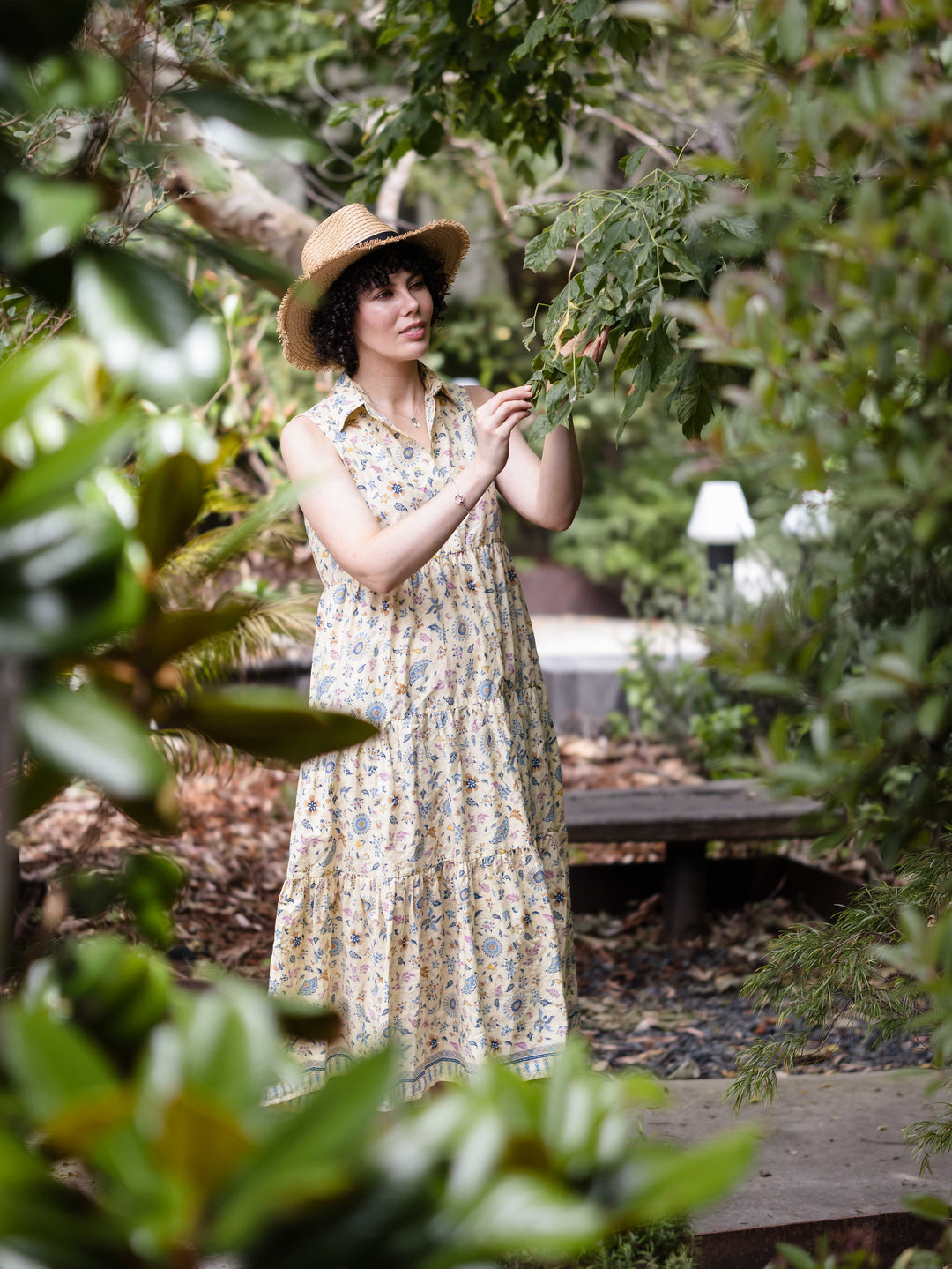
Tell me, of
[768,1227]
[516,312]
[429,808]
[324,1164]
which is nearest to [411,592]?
[429,808]

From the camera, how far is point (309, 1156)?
54cm

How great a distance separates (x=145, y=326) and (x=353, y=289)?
174 centimetres

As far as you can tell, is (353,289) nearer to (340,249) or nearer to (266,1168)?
(340,249)

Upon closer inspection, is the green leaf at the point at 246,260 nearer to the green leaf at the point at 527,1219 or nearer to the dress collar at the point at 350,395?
the green leaf at the point at 527,1219

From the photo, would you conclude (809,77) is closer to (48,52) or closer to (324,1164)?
(48,52)

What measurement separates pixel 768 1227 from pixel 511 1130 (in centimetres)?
168

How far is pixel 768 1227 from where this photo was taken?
6.79 ft

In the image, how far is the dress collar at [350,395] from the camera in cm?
232

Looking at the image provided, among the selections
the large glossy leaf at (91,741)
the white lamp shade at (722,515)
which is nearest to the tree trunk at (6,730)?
the large glossy leaf at (91,741)

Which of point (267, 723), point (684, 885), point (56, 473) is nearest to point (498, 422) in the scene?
point (267, 723)

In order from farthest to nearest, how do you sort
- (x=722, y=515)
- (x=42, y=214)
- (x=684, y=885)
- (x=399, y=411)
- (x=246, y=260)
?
(x=722, y=515) < (x=684, y=885) < (x=399, y=411) < (x=246, y=260) < (x=42, y=214)

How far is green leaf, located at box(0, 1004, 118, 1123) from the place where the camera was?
21.7 inches

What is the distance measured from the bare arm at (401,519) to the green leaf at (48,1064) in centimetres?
151

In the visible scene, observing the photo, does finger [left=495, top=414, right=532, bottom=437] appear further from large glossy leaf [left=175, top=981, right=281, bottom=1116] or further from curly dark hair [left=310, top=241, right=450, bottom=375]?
large glossy leaf [left=175, top=981, right=281, bottom=1116]
